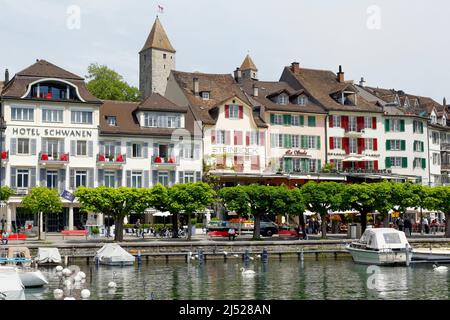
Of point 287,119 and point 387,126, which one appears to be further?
point 387,126

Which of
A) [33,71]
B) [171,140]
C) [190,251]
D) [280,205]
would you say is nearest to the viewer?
[190,251]

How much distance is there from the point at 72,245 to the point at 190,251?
348 inches

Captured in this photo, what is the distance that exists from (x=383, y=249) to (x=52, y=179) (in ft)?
115

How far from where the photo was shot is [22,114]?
68.8 meters

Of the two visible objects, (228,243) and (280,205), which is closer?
(228,243)

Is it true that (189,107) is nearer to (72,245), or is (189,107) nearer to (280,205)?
(280,205)

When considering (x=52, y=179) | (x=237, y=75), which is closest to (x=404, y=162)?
(x=237, y=75)

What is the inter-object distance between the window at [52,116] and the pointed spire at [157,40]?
60.1 metres

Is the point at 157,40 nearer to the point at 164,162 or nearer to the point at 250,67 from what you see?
the point at 250,67

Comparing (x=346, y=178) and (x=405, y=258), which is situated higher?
(x=346, y=178)

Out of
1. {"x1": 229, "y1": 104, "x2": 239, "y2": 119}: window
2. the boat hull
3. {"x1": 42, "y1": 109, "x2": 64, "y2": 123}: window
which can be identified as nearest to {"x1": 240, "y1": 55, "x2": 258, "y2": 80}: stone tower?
{"x1": 229, "y1": 104, "x2": 239, "y2": 119}: window

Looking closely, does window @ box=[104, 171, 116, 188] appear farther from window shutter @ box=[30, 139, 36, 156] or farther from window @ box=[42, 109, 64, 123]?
window shutter @ box=[30, 139, 36, 156]

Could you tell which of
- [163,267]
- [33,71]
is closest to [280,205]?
[163,267]
